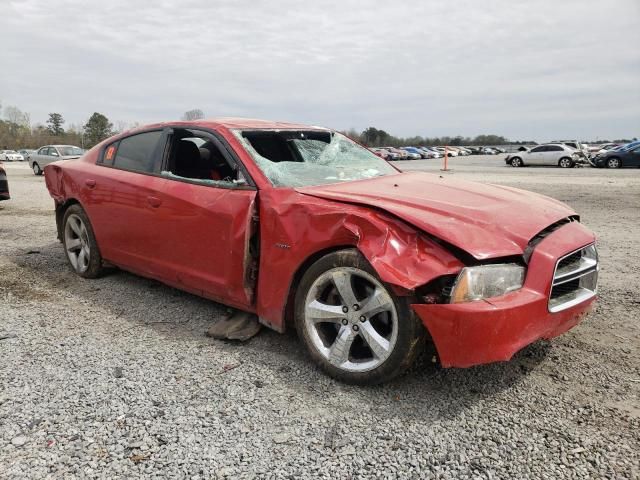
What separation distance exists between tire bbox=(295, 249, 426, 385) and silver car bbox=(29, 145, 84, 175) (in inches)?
Result: 824

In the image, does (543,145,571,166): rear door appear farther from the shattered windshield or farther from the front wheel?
the shattered windshield

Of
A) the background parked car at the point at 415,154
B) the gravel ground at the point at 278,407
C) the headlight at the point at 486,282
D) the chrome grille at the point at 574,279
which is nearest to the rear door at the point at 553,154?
the background parked car at the point at 415,154

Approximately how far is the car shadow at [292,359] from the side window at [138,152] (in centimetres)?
114

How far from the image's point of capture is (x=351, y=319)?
2725 mm

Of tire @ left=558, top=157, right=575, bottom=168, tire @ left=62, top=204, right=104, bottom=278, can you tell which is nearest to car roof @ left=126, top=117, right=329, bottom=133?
tire @ left=62, top=204, right=104, bottom=278

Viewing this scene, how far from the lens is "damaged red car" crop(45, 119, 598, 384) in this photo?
2.41 metres

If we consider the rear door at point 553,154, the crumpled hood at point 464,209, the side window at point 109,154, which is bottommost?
the crumpled hood at point 464,209

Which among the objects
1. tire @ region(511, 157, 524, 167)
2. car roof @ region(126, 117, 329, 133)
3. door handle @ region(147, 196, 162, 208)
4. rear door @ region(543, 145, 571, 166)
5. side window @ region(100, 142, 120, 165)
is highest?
rear door @ region(543, 145, 571, 166)

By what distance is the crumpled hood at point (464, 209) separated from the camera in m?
2.48

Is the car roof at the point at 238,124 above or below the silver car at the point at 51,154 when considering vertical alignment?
above

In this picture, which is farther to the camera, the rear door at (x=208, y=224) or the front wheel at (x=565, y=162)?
the front wheel at (x=565, y=162)

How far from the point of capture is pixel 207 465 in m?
2.12

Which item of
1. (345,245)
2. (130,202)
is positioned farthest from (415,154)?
(345,245)

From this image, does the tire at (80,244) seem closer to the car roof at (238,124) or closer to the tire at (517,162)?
the car roof at (238,124)
